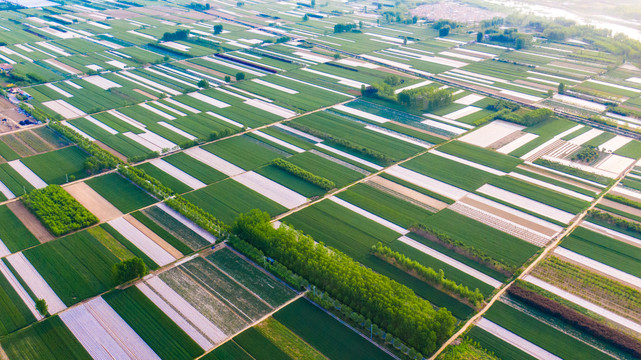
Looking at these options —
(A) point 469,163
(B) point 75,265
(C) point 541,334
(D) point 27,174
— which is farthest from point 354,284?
(D) point 27,174

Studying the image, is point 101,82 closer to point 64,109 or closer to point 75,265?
point 64,109

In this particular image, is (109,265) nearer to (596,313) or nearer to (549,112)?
(596,313)

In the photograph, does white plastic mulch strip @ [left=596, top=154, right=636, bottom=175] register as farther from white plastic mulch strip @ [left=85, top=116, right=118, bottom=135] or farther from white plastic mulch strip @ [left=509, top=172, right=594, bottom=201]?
white plastic mulch strip @ [left=85, top=116, right=118, bottom=135]

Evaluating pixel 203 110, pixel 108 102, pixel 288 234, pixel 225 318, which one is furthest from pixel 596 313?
pixel 108 102

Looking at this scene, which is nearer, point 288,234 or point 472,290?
point 472,290

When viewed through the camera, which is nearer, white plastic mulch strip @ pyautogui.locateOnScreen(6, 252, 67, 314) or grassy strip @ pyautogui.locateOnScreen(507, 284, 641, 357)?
grassy strip @ pyautogui.locateOnScreen(507, 284, 641, 357)

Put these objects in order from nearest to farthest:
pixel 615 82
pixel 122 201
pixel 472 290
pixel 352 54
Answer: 1. pixel 472 290
2. pixel 122 201
3. pixel 615 82
4. pixel 352 54

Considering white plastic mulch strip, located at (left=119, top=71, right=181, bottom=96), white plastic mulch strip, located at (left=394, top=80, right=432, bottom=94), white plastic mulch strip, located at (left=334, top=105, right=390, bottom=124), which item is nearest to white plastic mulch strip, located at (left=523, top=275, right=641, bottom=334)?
white plastic mulch strip, located at (left=334, top=105, right=390, bottom=124)
